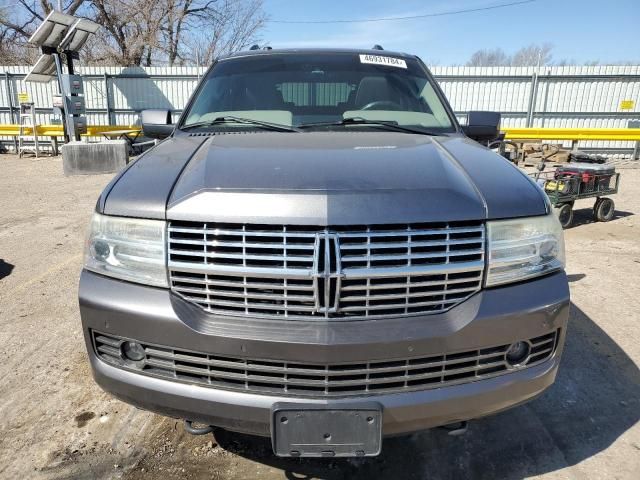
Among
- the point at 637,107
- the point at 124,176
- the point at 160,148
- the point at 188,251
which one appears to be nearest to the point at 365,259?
the point at 188,251

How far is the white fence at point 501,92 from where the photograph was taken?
16.0 meters

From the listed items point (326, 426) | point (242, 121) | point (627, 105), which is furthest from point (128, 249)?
point (627, 105)

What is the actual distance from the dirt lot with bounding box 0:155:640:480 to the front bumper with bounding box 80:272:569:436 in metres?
0.60

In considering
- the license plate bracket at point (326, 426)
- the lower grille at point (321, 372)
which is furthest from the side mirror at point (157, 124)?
the license plate bracket at point (326, 426)

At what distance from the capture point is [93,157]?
11094 millimetres

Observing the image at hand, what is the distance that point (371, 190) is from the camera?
71.4 inches

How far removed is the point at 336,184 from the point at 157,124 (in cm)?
216

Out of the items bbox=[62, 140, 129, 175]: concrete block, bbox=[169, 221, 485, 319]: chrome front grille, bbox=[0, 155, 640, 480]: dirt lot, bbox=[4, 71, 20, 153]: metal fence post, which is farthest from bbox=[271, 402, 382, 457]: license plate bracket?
bbox=[4, 71, 20, 153]: metal fence post

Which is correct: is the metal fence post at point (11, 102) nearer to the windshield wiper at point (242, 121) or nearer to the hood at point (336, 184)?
the windshield wiper at point (242, 121)

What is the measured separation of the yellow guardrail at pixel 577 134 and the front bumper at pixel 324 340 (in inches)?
502

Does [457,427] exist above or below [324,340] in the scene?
below

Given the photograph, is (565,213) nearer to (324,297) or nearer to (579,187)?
(579,187)

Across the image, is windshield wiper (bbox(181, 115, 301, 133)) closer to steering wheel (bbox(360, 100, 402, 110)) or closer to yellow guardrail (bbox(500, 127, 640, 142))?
steering wheel (bbox(360, 100, 402, 110))

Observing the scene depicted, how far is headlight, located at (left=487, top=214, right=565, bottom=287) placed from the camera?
1.89m
